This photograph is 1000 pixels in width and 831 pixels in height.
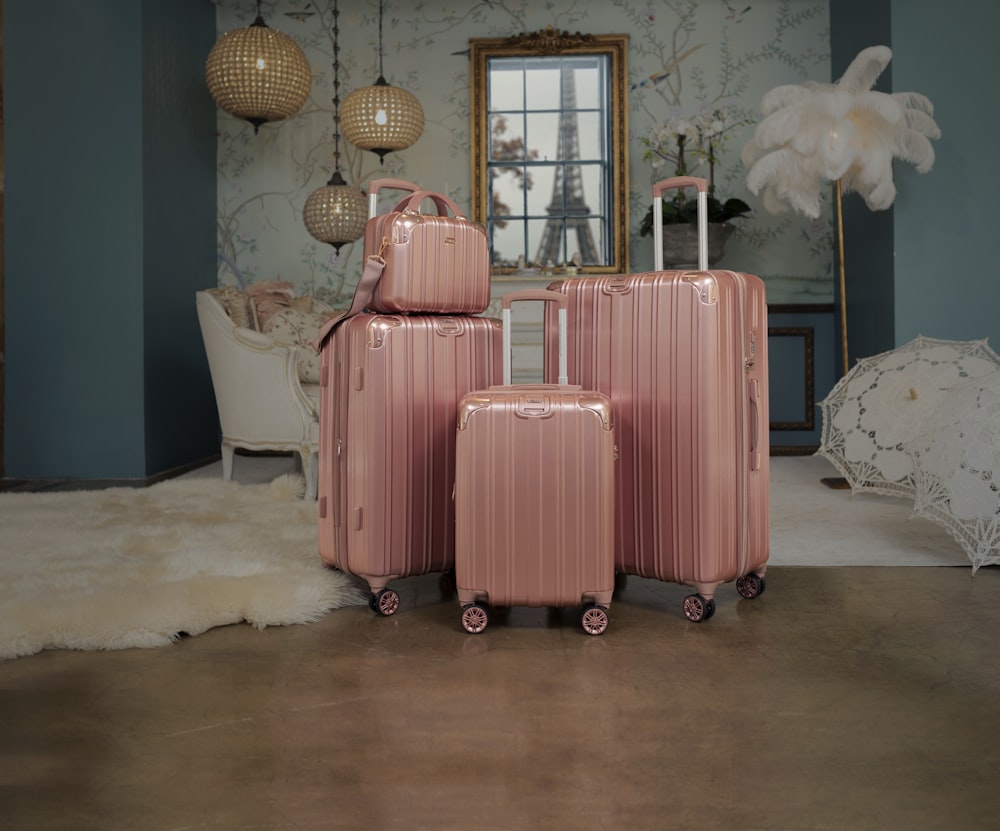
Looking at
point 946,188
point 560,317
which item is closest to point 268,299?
point 560,317

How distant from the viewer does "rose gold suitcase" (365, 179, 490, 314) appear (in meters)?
2.23

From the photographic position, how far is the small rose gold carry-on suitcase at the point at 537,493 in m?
2.05

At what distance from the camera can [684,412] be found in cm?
218

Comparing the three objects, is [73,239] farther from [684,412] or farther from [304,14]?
[684,412]

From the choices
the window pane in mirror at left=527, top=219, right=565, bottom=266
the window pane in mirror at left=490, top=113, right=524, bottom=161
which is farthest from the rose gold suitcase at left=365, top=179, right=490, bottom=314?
the window pane in mirror at left=490, top=113, right=524, bottom=161

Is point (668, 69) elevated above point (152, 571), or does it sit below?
above

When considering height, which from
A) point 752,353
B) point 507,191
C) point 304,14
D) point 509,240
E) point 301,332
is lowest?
point 752,353

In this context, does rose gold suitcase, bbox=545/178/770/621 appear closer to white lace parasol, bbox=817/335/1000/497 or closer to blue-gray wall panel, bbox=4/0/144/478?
white lace parasol, bbox=817/335/1000/497

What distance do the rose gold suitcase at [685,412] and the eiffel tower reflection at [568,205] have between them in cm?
377

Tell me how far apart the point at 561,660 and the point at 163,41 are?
438 cm

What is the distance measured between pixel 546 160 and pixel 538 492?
4429 mm

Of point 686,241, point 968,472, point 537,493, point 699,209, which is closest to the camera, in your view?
point 537,493

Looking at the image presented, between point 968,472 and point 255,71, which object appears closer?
point 968,472

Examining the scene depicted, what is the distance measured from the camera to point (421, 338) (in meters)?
2.27
